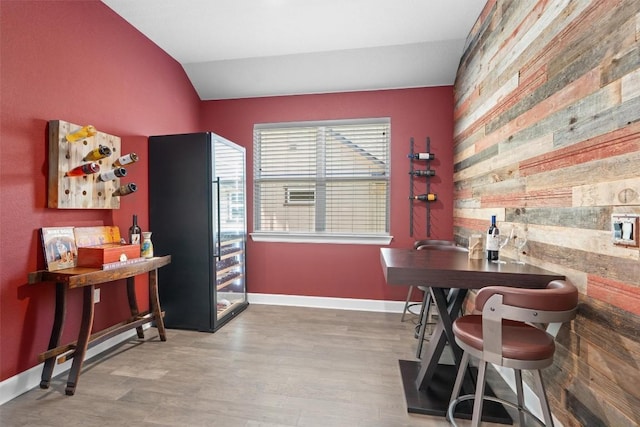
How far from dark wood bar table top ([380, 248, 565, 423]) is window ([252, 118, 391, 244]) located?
1.52 metres

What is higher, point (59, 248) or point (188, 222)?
point (188, 222)

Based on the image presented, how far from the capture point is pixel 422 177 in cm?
350

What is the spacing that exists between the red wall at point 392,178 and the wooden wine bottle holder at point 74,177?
1596 millimetres

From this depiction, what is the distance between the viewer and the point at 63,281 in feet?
6.31

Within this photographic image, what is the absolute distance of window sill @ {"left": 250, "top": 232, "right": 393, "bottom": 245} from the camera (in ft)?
11.7

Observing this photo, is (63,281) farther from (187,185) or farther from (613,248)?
(613,248)

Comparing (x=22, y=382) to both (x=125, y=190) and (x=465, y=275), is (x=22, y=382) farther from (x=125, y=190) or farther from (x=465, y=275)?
(x=465, y=275)

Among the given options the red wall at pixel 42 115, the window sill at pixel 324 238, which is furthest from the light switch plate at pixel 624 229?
the red wall at pixel 42 115

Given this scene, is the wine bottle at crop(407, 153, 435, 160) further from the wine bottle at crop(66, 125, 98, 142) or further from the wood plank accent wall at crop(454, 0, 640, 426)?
the wine bottle at crop(66, 125, 98, 142)

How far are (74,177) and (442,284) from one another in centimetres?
256

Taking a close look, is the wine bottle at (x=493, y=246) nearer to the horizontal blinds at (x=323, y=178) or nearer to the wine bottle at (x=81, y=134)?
the horizontal blinds at (x=323, y=178)

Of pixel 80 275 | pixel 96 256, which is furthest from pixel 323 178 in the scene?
pixel 80 275

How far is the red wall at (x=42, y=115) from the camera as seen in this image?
6.06 ft

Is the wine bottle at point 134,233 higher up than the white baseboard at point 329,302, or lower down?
higher up
